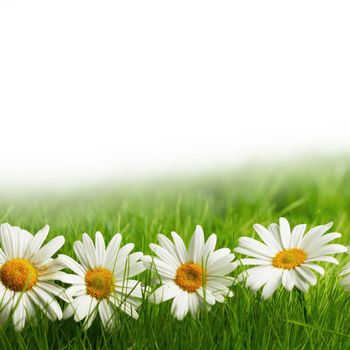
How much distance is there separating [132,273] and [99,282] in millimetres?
66

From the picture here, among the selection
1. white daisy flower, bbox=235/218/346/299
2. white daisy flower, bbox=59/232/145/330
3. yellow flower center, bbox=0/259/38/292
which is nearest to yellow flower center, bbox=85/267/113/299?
white daisy flower, bbox=59/232/145/330

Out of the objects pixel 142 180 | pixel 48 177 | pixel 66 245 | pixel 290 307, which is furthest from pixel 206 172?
pixel 290 307

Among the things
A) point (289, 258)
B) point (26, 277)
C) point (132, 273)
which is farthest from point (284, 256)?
point (26, 277)

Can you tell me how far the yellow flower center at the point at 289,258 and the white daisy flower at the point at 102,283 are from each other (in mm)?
258

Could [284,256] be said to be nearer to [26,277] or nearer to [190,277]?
[190,277]

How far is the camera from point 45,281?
1449 mm

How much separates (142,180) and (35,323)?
65.5 inches

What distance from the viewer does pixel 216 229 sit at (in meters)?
2.24

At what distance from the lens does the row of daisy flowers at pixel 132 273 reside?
55.6 inches

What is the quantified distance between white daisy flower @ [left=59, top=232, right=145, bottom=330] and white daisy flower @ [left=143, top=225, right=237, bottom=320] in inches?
1.6

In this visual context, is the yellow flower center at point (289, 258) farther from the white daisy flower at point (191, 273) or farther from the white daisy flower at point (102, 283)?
the white daisy flower at point (102, 283)

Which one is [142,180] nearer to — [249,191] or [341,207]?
[249,191]

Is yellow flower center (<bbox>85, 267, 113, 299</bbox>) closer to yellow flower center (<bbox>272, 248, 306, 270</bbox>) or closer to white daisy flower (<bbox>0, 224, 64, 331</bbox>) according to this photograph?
white daisy flower (<bbox>0, 224, 64, 331</bbox>)

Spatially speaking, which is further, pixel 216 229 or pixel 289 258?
pixel 216 229
